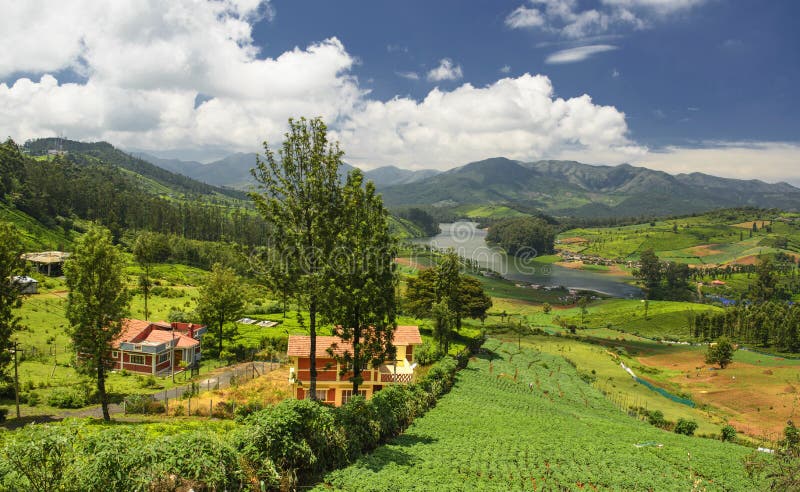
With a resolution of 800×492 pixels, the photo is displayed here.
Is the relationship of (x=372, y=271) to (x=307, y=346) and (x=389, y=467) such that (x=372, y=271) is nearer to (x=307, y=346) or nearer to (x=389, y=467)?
(x=389, y=467)

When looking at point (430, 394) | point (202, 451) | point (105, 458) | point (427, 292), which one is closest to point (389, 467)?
point (202, 451)

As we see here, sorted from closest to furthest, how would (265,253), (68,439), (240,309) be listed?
(68,439), (265,253), (240,309)

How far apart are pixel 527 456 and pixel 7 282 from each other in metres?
31.3

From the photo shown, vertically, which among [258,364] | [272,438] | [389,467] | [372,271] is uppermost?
[372,271]

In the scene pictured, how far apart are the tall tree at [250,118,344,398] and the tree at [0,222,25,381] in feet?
54.9

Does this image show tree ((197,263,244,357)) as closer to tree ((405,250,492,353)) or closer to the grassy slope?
tree ((405,250,492,353))

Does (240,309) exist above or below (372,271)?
below

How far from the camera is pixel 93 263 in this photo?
Result: 23766 millimetres

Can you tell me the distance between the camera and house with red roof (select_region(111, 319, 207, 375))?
41.3m

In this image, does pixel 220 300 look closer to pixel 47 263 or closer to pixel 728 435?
pixel 728 435

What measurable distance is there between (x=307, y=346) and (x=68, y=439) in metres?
22.2

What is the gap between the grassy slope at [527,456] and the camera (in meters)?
17.2

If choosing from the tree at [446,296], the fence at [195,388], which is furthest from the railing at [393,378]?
the fence at [195,388]

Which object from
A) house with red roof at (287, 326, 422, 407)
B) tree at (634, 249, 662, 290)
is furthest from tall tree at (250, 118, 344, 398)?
tree at (634, 249, 662, 290)
